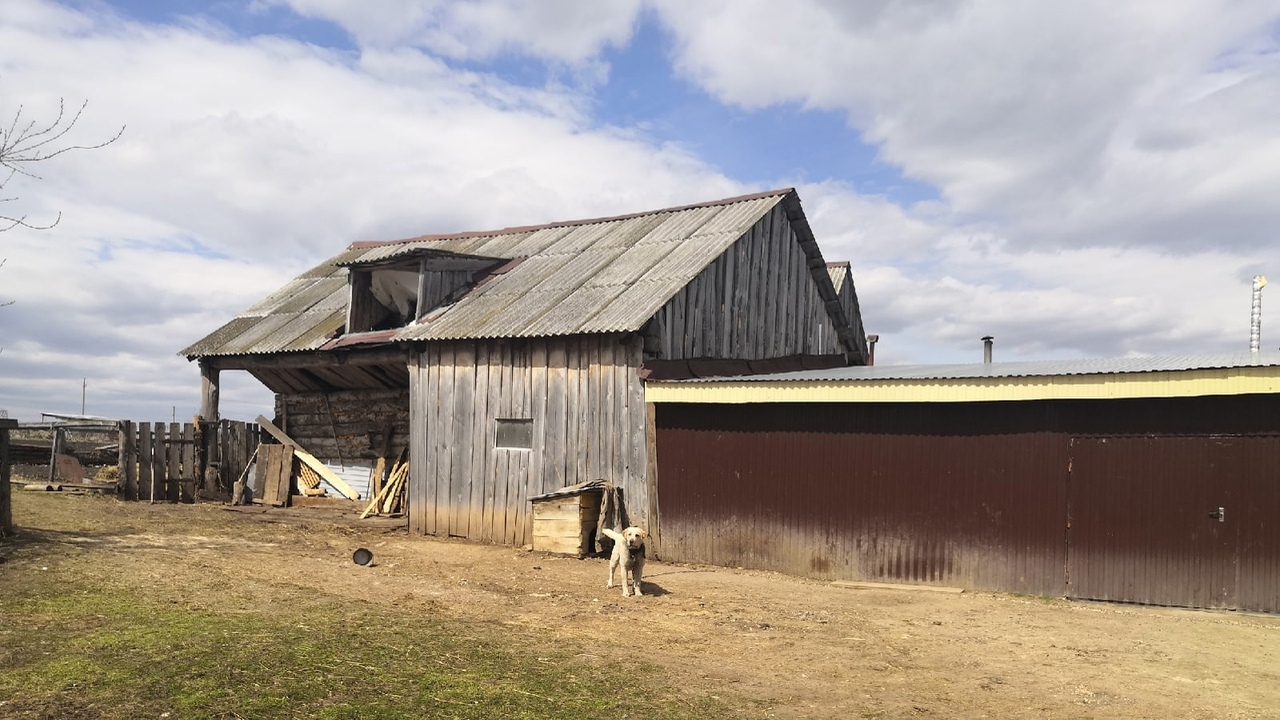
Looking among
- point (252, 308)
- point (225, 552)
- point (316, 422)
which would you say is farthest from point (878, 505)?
point (252, 308)

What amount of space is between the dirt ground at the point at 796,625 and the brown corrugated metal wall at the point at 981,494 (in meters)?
0.47

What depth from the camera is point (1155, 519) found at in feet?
37.1

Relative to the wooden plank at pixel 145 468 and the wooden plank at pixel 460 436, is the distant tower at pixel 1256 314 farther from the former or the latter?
the wooden plank at pixel 145 468

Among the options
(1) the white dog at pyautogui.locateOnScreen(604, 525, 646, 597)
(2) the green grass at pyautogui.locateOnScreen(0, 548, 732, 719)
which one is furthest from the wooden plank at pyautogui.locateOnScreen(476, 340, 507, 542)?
(2) the green grass at pyautogui.locateOnScreen(0, 548, 732, 719)

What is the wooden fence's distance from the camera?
20859 millimetres

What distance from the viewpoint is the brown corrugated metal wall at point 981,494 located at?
1095 centimetres

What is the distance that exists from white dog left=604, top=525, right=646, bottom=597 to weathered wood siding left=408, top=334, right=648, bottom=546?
138 inches

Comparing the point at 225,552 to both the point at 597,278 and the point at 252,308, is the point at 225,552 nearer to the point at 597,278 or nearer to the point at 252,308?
the point at 597,278

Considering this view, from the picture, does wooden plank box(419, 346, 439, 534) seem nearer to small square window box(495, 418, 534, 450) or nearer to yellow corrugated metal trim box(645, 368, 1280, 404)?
small square window box(495, 418, 534, 450)

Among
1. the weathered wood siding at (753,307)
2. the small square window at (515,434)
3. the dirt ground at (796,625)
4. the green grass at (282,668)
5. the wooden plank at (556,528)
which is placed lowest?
the dirt ground at (796,625)

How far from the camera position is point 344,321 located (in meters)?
21.0

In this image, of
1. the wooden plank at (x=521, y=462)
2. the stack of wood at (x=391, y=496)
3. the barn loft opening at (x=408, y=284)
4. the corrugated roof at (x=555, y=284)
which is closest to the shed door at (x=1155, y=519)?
the corrugated roof at (x=555, y=284)

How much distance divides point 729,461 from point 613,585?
3060mm

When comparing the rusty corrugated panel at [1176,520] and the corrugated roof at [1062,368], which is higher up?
the corrugated roof at [1062,368]
